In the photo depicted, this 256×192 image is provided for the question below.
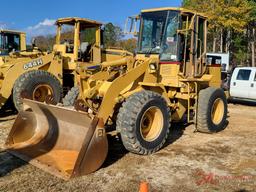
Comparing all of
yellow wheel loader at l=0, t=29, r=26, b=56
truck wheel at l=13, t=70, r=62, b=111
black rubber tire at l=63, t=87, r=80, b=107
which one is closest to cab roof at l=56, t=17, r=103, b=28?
truck wheel at l=13, t=70, r=62, b=111

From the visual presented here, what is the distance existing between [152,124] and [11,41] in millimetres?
8923

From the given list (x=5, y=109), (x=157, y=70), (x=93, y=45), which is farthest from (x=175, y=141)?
(x=5, y=109)

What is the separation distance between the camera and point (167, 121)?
22.4 feet

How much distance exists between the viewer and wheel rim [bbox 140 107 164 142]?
6.62 metres

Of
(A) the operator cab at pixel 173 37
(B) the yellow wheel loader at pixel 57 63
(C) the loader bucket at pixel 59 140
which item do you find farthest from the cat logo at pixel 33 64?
(A) the operator cab at pixel 173 37

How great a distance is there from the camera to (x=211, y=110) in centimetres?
812

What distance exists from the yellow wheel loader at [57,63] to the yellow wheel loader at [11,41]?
1.86m

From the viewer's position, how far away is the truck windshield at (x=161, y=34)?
758cm

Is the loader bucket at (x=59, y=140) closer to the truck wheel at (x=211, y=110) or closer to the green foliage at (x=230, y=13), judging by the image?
the truck wheel at (x=211, y=110)

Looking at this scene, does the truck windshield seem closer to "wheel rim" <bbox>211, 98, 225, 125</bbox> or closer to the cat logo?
"wheel rim" <bbox>211, 98, 225, 125</bbox>

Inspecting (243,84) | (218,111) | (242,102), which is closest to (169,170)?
(218,111)

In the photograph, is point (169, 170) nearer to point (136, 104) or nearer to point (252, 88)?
point (136, 104)

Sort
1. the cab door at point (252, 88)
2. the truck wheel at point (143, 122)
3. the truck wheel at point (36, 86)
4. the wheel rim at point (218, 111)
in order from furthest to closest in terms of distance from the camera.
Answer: the cab door at point (252, 88) < the truck wheel at point (36, 86) < the wheel rim at point (218, 111) < the truck wheel at point (143, 122)

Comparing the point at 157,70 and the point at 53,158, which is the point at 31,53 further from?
the point at 53,158
